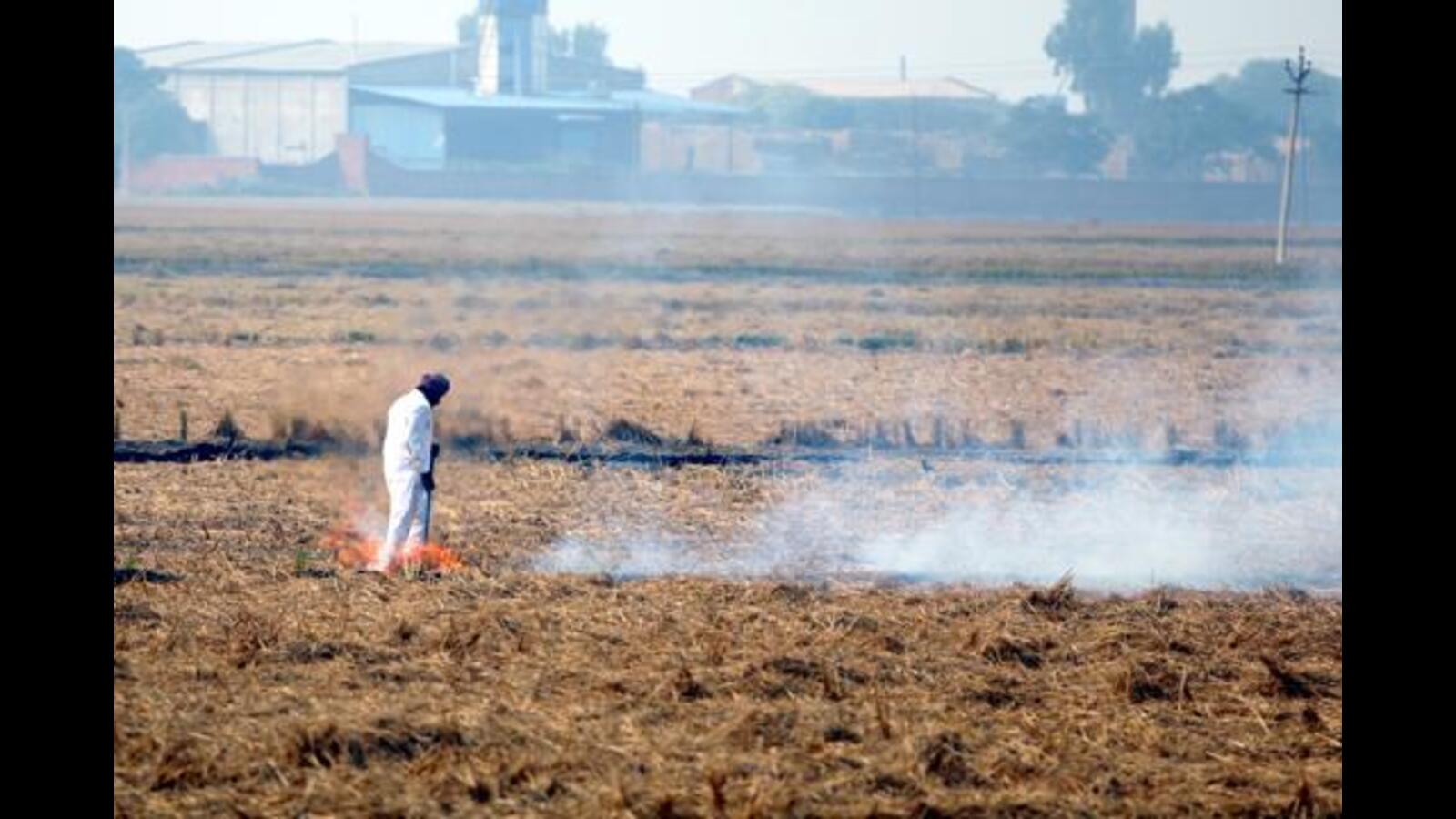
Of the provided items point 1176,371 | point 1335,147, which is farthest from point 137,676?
point 1335,147

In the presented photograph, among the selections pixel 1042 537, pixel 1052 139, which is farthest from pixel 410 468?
pixel 1052 139

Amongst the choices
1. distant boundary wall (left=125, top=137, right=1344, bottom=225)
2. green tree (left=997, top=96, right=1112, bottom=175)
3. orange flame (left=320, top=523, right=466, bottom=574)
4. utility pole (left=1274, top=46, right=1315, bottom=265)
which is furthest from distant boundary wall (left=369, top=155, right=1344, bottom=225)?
orange flame (left=320, top=523, right=466, bottom=574)

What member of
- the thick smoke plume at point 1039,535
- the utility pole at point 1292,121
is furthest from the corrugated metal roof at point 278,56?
the thick smoke plume at point 1039,535

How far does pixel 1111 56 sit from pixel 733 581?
112248 millimetres

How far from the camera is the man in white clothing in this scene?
17.6m

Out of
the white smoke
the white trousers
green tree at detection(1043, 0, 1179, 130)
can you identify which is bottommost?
the white smoke

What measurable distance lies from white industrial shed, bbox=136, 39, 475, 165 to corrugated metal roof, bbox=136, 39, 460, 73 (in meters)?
0.05

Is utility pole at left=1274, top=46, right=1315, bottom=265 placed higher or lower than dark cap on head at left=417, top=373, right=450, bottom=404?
higher

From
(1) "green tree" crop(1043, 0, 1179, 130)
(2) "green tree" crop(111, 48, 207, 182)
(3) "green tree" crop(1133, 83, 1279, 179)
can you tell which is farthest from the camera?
(1) "green tree" crop(1043, 0, 1179, 130)

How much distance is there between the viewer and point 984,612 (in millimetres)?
15922

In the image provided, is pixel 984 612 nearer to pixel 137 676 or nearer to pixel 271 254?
pixel 137 676

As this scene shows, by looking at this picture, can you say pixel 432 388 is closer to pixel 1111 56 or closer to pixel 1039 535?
pixel 1039 535

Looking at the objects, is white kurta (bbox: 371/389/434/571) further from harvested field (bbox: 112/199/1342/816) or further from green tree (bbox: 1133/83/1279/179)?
green tree (bbox: 1133/83/1279/179)

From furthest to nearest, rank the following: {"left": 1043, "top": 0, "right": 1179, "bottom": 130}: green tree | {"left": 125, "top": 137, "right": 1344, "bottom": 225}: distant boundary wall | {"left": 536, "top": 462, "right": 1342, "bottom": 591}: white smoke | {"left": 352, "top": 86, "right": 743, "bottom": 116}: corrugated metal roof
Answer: {"left": 1043, "top": 0, "right": 1179, "bottom": 130}: green tree, {"left": 352, "top": 86, "right": 743, "bottom": 116}: corrugated metal roof, {"left": 125, "top": 137, "right": 1344, "bottom": 225}: distant boundary wall, {"left": 536, "top": 462, "right": 1342, "bottom": 591}: white smoke
